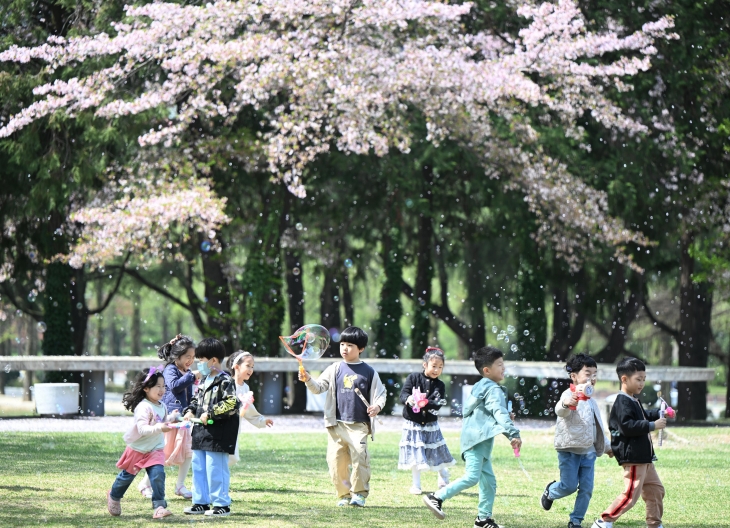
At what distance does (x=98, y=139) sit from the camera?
68.2 feet

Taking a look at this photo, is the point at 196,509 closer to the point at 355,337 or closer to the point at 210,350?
the point at 210,350

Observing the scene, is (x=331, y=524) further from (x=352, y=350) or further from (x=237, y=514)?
(x=352, y=350)

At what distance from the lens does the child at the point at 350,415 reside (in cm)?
969

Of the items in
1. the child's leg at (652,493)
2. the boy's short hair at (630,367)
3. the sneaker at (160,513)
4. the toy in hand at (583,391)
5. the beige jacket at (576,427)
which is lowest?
the sneaker at (160,513)

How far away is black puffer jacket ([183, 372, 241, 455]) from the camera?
28.7 ft

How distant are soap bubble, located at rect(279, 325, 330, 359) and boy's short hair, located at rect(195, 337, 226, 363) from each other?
1.91 feet

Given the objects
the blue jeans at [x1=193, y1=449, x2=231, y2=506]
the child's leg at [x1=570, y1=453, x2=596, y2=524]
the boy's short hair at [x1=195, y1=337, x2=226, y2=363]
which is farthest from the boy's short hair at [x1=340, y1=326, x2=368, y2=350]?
the child's leg at [x1=570, y1=453, x2=596, y2=524]

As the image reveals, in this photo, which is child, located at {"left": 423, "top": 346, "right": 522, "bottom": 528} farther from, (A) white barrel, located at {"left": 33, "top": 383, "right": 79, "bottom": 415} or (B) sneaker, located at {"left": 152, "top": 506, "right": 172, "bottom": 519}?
(A) white barrel, located at {"left": 33, "top": 383, "right": 79, "bottom": 415}

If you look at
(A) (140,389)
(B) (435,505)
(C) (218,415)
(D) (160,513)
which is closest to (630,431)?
(B) (435,505)

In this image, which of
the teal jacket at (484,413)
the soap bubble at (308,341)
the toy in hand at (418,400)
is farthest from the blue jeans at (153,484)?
the toy in hand at (418,400)

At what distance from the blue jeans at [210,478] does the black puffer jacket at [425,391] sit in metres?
2.34

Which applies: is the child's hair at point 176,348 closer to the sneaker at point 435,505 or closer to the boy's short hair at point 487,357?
the sneaker at point 435,505

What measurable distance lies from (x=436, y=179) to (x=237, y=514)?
17.6 meters

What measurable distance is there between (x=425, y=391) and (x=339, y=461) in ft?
3.88
